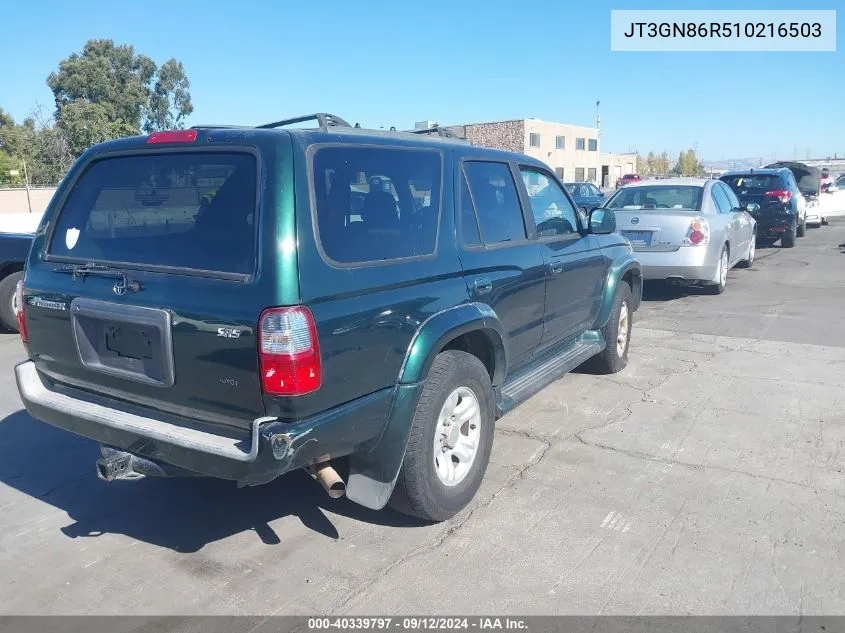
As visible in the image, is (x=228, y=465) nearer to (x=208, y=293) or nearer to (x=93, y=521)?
(x=208, y=293)

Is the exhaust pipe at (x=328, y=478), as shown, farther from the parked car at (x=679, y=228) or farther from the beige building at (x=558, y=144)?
the beige building at (x=558, y=144)

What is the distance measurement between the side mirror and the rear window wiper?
11.4 ft

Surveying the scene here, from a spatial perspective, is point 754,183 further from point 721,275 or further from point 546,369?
point 546,369

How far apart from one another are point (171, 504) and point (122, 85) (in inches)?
2308

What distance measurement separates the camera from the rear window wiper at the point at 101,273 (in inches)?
122

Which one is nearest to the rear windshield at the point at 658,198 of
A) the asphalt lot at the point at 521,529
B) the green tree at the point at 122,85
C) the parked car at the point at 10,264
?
the asphalt lot at the point at 521,529

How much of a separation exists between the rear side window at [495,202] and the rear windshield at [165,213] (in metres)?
1.50

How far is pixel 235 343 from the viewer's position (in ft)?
9.22

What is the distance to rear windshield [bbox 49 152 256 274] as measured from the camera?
2.99m

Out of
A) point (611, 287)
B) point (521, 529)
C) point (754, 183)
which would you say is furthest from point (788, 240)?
point (521, 529)

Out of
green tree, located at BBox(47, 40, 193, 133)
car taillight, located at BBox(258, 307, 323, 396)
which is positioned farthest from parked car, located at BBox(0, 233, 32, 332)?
green tree, located at BBox(47, 40, 193, 133)

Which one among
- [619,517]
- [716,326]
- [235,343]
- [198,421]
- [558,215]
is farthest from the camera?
[716,326]

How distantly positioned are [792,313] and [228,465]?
26.6 ft
